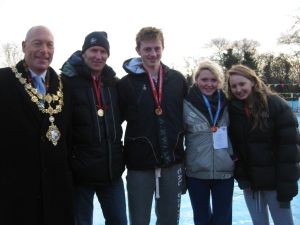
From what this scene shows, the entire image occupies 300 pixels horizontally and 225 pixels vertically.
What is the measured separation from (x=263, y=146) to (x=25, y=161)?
2.23m

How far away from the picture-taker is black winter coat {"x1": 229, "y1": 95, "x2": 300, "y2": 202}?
11.6 feet

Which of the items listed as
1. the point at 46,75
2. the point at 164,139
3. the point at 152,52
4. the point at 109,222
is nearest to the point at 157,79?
the point at 152,52

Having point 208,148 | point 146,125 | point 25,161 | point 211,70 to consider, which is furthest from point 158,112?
point 25,161

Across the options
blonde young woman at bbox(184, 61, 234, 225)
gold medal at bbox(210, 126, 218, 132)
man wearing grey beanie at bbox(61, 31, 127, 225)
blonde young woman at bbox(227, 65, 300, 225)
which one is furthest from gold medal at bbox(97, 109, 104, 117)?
blonde young woman at bbox(227, 65, 300, 225)

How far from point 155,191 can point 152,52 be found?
140cm

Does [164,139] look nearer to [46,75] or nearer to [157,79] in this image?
[157,79]

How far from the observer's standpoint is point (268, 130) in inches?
141

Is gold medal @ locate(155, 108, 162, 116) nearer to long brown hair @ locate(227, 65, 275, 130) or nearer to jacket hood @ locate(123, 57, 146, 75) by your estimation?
jacket hood @ locate(123, 57, 146, 75)

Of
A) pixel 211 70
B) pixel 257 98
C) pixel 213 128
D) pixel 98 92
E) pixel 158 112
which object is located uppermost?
pixel 211 70

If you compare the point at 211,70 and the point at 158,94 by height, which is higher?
the point at 211,70

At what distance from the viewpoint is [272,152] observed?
3.63 metres

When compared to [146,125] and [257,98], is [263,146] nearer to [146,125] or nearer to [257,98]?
[257,98]

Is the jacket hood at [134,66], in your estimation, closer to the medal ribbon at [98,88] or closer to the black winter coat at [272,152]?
the medal ribbon at [98,88]

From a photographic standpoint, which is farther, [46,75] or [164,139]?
[164,139]
